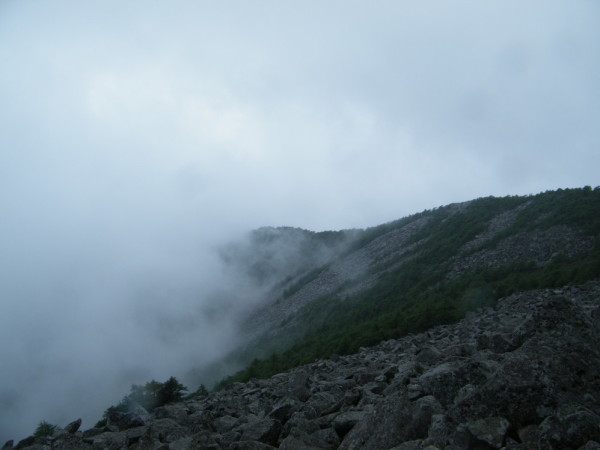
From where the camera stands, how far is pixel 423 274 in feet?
128

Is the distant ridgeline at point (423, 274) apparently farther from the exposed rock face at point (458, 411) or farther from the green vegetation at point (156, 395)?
the exposed rock face at point (458, 411)

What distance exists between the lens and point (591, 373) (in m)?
4.62

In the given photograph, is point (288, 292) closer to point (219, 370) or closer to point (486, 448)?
point (219, 370)

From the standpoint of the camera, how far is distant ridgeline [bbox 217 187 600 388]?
2406 cm

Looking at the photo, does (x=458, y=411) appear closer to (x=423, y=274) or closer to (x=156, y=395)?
(x=156, y=395)

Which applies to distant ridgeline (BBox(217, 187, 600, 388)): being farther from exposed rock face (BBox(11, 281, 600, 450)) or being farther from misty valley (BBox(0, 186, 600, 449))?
exposed rock face (BBox(11, 281, 600, 450))

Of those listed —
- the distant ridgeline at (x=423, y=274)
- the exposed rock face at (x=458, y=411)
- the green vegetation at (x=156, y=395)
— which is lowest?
the exposed rock face at (x=458, y=411)

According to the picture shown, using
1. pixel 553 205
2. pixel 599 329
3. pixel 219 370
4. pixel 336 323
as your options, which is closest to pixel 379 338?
pixel 336 323

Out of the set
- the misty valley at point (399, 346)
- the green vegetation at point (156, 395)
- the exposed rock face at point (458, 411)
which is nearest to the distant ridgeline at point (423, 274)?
the misty valley at point (399, 346)

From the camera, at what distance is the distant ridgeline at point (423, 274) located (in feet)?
78.9

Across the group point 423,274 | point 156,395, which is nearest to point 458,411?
point 156,395

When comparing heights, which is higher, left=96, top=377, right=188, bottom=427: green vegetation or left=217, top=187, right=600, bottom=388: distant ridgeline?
left=217, top=187, right=600, bottom=388: distant ridgeline

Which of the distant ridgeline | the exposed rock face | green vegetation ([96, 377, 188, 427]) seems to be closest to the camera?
the exposed rock face

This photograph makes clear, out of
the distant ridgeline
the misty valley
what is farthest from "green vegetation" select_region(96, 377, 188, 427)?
the distant ridgeline
